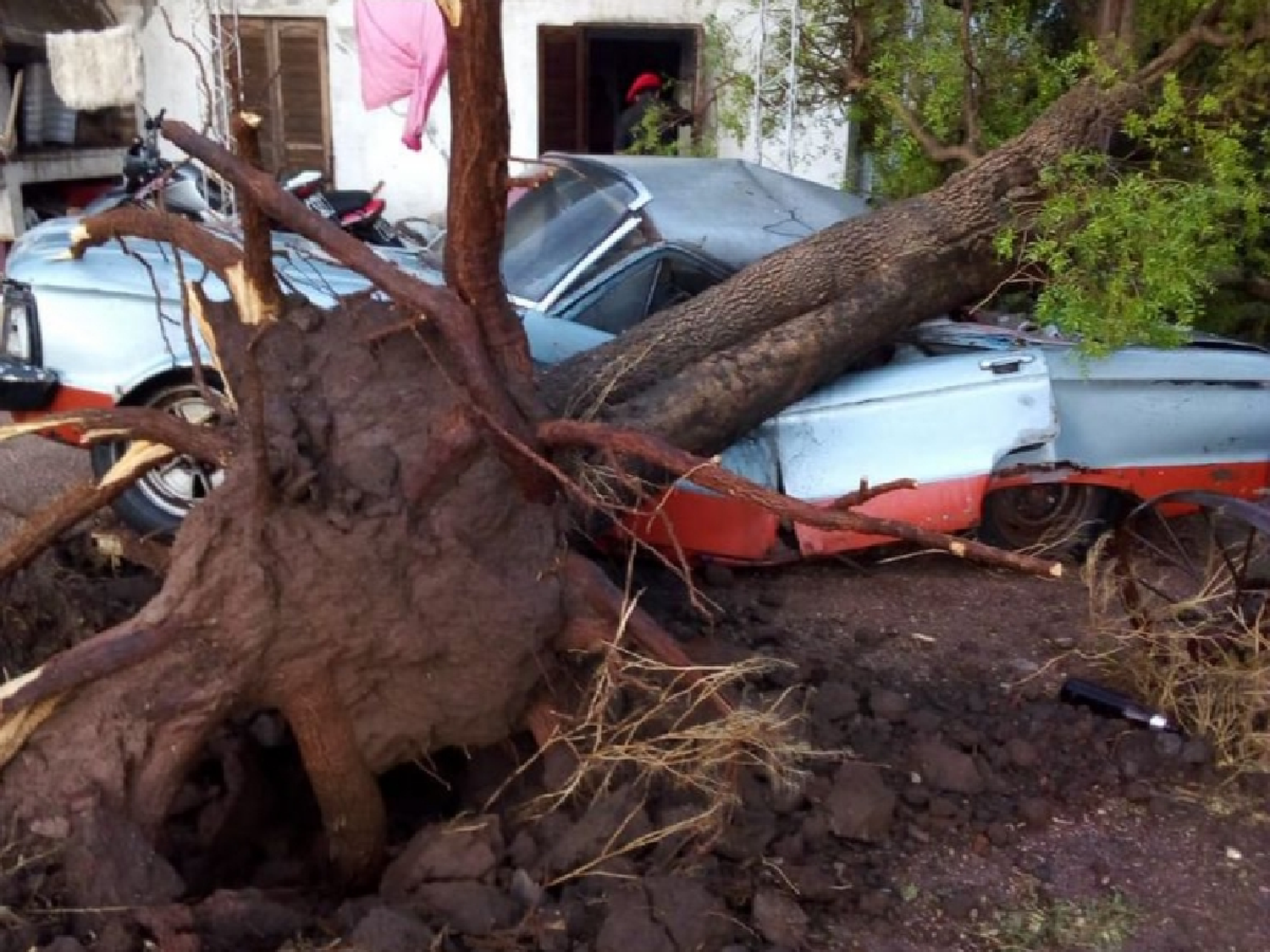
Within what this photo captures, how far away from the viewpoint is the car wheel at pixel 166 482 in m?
5.62

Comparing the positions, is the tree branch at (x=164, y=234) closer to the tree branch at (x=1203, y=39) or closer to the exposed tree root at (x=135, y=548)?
the exposed tree root at (x=135, y=548)

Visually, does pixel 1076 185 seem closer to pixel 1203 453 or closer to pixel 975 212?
pixel 975 212

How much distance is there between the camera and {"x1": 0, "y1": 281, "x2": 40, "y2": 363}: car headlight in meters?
5.66

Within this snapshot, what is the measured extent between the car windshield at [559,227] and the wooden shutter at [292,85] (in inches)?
269

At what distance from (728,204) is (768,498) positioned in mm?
3428

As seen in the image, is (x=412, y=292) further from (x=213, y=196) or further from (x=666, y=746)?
(x=213, y=196)

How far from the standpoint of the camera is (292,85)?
42.5 ft

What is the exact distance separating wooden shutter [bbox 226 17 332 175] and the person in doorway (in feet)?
9.52

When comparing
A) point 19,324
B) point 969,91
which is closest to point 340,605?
point 19,324

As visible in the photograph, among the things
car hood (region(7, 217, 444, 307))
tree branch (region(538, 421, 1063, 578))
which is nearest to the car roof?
car hood (region(7, 217, 444, 307))

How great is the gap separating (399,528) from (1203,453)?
396 cm

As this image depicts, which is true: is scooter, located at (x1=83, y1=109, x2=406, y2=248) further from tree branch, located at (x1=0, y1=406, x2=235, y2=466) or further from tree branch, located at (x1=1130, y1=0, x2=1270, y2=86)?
tree branch, located at (x1=1130, y1=0, x2=1270, y2=86)

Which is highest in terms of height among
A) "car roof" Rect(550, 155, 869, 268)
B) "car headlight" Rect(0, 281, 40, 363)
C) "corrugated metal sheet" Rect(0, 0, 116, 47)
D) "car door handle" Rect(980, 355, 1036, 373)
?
"corrugated metal sheet" Rect(0, 0, 116, 47)

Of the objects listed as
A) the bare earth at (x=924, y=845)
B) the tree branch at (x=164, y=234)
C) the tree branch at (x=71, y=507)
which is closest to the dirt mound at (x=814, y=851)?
the bare earth at (x=924, y=845)
